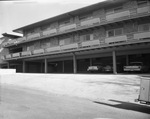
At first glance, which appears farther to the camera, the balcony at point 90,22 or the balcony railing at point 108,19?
the balcony at point 90,22

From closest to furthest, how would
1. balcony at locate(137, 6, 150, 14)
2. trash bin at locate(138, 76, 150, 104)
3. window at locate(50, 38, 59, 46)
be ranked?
trash bin at locate(138, 76, 150, 104) < balcony at locate(137, 6, 150, 14) < window at locate(50, 38, 59, 46)

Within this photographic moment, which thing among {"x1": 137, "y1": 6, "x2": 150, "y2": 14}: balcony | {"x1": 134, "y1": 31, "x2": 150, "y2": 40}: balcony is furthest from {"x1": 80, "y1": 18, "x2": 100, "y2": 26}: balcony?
{"x1": 134, "y1": 31, "x2": 150, "y2": 40}: balcony

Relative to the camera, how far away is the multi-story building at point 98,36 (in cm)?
1755

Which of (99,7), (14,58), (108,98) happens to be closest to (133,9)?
(99,7)

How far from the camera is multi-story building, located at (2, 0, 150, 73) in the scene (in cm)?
1755

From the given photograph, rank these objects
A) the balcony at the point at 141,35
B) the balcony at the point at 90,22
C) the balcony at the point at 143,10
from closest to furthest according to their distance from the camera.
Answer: the balcony at the point at 141,35, the balcony at the point at 143,10, the balcony at the point at 90,22

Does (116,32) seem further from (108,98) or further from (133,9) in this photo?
(108,98)

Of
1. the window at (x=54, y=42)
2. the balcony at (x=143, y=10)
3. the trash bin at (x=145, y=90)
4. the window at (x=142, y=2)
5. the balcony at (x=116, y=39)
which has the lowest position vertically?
the trash bin at (x=145, y=90)

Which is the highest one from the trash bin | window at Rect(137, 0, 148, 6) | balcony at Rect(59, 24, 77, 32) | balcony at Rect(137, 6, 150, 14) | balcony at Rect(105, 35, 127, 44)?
window at Rect(137, 0, 148, 6)

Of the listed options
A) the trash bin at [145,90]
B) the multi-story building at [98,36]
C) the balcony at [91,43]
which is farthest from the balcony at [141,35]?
the trash bin at [145,90]

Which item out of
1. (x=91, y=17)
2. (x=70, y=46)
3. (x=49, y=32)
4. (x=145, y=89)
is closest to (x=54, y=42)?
(x=49, y=32)

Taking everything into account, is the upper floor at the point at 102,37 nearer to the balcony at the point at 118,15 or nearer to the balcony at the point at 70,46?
the balcony at the point at 70,46

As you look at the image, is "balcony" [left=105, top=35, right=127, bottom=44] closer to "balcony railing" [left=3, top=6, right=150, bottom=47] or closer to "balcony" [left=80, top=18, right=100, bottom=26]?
"balcony railing" [left=3, top=6, right=150, bottom=47]

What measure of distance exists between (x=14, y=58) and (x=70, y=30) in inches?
525
